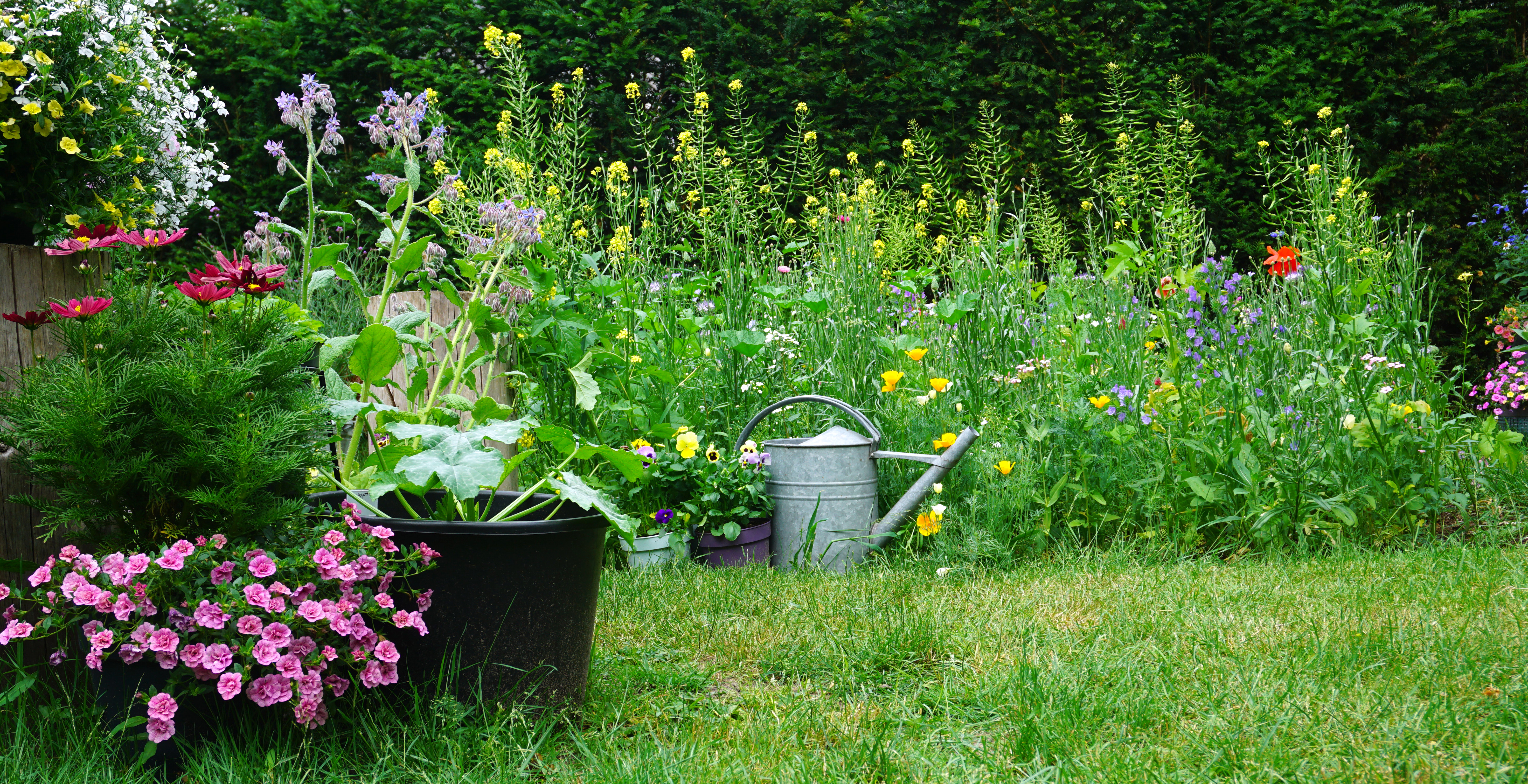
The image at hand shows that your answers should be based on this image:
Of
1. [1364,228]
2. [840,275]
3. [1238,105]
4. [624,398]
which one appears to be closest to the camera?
[624,398]

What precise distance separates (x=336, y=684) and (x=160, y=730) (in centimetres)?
22

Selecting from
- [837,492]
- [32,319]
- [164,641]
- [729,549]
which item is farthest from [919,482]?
[32,319]

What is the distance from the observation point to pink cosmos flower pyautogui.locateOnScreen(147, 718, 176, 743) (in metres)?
1.29

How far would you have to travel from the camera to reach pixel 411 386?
1.94 metres

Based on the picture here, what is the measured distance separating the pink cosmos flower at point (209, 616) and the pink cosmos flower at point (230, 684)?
7 cm

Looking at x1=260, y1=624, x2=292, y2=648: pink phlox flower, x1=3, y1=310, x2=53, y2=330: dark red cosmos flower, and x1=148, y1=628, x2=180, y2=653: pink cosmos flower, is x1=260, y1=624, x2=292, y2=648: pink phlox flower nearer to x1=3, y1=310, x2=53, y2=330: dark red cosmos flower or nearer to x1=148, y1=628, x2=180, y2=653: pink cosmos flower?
x1=148, y1=628, x2=180, y2=653: pink cosmos flower

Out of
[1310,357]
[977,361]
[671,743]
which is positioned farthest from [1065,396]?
[671,743]

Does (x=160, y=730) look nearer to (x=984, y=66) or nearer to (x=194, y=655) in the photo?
(x=194, y=655)

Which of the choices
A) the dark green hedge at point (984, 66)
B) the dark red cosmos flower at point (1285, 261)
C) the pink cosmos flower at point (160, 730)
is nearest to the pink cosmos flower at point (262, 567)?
the pink cosmos flower at point (160, 730)

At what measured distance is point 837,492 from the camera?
9.37 ft

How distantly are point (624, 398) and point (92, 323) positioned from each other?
68.9 inches

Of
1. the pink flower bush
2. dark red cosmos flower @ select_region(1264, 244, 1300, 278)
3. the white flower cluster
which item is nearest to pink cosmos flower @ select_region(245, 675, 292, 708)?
the pink flower bush

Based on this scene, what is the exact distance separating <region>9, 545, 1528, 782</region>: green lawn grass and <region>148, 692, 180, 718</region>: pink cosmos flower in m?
0.08

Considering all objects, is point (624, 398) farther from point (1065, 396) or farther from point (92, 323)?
point (92, 323)
